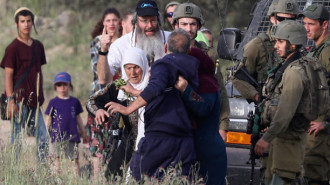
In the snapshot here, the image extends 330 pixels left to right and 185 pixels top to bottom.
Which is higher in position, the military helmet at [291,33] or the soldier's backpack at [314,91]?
the military helmet at [291,33]

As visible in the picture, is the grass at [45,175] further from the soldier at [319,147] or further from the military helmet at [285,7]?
the military helmet at [285,7]

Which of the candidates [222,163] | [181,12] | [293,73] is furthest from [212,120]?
[181,12]

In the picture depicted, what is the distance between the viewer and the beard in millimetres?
7375

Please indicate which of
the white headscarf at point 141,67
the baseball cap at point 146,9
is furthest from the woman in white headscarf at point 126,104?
the baseball cap at point 146,9

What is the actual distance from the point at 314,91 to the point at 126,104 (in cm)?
157

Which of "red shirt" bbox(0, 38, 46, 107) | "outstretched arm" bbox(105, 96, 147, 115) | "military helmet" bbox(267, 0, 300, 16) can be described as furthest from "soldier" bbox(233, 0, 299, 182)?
"red shirt" bbox(0, 38, 46, 107)

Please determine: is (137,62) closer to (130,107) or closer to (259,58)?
(130,107)

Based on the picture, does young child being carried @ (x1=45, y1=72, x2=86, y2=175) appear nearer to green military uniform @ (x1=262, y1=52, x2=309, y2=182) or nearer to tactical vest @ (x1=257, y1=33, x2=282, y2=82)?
tactical vest @ (x1=257, y1=33, x2=282, y2=82)

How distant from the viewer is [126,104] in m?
6.96

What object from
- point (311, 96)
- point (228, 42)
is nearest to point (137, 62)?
point (311, 96)

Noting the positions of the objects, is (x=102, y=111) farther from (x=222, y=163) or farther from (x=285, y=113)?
(x=285, y=113)

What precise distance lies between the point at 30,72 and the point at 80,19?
1274cm

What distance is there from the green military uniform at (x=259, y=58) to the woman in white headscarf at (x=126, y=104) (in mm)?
1345

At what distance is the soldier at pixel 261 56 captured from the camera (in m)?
8.02
